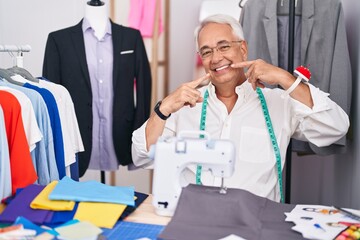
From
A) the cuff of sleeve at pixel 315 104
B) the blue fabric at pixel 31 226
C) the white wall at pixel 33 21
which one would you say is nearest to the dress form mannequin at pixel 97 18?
the white wall at pixel 33 21

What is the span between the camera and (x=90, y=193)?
4.85 feet

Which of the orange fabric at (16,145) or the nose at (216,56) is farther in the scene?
the nose at (216,56)

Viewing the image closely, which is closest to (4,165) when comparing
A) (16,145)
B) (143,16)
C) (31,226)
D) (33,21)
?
(16,145)

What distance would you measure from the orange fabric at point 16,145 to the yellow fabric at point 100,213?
0.40 metres

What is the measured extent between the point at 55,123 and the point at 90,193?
71 cm

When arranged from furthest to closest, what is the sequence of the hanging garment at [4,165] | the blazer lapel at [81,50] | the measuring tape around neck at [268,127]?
the blazer lapel at [81,50] → the measuring tape around neck at [268,127] → the hanging garment at [4,165]

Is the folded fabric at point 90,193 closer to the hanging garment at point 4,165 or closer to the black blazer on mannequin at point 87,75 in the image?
the hanging garment at point 4,165

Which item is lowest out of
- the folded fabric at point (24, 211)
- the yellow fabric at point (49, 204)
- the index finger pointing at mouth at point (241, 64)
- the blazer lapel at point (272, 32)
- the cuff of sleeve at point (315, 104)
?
the folded fabric at point (24, 211)

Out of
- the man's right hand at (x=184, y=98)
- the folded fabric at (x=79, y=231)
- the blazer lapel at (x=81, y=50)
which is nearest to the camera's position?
the folded fabric at (x=79, y=231)

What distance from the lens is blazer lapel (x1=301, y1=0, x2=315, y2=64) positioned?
2.54 metres

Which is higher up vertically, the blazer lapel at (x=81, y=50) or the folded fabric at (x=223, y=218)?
the blazer lapel at (x=81, y=50)

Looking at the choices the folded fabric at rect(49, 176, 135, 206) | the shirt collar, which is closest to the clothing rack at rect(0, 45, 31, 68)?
the shirt collar

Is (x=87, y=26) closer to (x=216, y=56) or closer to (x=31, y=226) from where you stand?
(x=216, y=56)

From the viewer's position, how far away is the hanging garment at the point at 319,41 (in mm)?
2434
